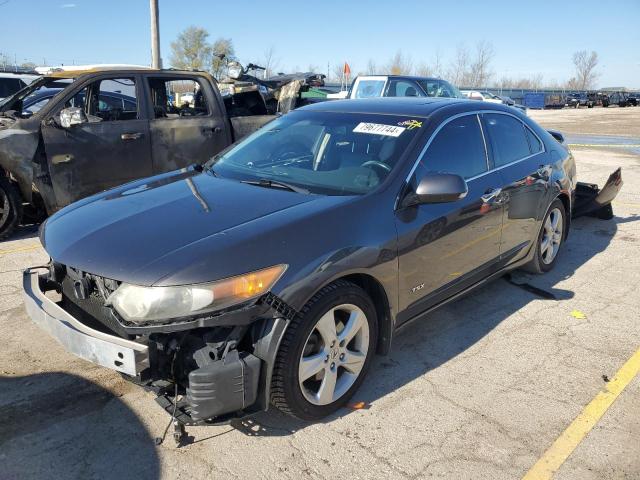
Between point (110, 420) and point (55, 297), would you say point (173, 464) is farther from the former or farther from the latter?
point (55, 297)

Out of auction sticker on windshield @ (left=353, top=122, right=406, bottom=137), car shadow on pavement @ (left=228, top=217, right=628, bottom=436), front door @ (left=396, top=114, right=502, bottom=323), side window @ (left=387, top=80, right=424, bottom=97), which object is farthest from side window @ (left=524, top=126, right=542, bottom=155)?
side window @ (left=387, top=80, right=424, bottom=97)

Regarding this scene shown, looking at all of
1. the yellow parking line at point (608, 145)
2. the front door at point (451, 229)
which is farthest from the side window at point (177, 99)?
the yellow parking line at point (608, 145)

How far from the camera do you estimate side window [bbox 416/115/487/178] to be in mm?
3396

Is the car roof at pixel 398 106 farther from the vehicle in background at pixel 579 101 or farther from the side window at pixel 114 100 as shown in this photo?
the vehicle in background at pixel 579 101

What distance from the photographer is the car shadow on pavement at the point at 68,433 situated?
2455mm

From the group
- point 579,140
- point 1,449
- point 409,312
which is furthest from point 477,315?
point 579,140

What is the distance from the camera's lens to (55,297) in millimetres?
2953

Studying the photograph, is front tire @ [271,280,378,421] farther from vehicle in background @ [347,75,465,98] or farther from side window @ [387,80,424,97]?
side window @ [387,80,424,97]

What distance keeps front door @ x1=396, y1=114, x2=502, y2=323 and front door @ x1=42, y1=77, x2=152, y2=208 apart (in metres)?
3.93

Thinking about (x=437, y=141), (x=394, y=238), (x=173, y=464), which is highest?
(x=437, y=141)

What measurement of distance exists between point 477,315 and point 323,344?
1882 mm

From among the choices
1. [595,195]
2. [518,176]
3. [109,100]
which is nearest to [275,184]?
[518,176]

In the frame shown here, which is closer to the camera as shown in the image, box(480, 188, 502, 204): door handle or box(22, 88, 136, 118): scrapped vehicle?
box(480, 188, 502, 204): door handle

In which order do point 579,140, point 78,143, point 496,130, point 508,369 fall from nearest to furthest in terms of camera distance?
point 508,369, point 496,130, point 78,143, point 579,140
